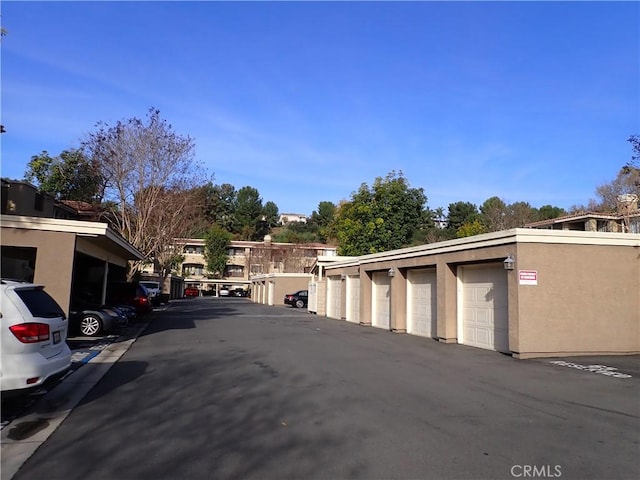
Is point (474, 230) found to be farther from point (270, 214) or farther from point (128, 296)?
point (270, 214)

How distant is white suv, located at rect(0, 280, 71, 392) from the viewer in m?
6.39

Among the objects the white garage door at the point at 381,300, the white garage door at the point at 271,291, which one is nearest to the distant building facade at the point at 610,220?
the white garage door at the point at 381,300

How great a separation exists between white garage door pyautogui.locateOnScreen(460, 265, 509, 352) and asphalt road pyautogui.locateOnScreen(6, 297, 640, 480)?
2.33 m

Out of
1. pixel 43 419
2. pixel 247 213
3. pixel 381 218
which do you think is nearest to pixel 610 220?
pixel 381 218

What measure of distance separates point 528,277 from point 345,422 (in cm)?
842

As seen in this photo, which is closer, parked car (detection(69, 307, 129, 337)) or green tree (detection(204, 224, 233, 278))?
parked car (detection(69, 307, 129, 337))

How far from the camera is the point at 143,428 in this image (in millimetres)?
6348

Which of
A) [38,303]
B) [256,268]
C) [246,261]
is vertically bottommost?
[38,303]

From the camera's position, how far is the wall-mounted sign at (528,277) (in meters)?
13.3

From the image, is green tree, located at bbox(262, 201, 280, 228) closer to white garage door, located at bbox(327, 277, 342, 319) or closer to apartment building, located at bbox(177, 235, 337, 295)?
apartment building, located at bbox(177, 235, 337, 295)

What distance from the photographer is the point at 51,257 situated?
1410cm

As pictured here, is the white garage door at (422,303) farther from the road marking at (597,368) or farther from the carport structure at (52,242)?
the carport structure at (52,242)

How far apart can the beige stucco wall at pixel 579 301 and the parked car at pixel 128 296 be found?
56.1ft

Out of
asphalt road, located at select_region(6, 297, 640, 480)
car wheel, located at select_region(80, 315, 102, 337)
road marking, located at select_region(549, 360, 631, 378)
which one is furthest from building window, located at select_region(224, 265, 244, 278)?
road marking, located at select_region(549, 360, 631, 378)
